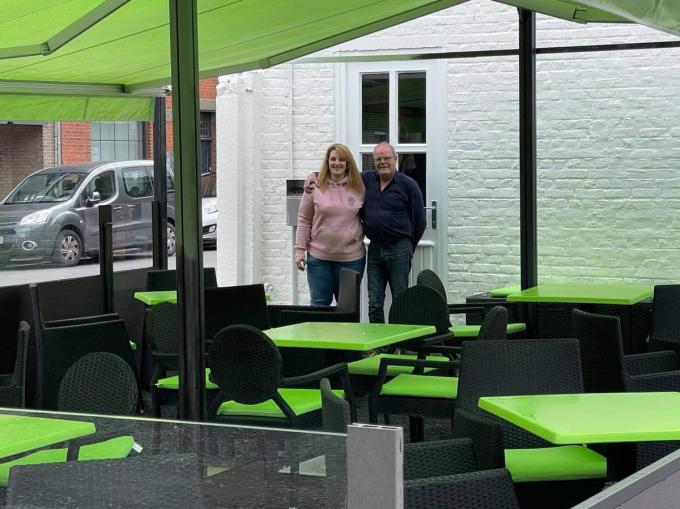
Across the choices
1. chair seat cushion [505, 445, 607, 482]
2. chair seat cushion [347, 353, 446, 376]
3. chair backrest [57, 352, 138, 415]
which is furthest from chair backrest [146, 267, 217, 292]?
chair seat cushion [505, 445, 607, 482]

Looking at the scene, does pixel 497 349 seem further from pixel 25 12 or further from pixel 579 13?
pixel 579 13

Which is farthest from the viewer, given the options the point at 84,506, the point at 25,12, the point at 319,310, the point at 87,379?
the point at 319,310

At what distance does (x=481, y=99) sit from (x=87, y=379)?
6.08 meters

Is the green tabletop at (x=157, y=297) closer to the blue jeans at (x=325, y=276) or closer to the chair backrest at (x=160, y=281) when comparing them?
the chair backrest at (x=160, y=281)

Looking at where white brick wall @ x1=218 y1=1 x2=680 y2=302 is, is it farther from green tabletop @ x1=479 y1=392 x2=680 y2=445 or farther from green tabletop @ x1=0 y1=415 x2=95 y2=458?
green tabletop @ x1=0 y1=415 x2=95 y2=458

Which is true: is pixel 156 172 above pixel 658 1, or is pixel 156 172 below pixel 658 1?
below

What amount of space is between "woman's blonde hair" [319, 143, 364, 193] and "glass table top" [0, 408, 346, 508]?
5.93 metres

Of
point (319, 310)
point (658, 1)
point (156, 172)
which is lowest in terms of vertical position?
point (319, 310)

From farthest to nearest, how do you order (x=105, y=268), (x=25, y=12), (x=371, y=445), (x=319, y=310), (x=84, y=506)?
(x=105, y=268) < (x=319, y=310) < (x=25, y=12) < (x=84, y=506) < (x=371, y=445)

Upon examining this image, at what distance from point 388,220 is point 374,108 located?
2233mm

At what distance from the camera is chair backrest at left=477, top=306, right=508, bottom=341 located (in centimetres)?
→ 542

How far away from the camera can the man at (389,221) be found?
8516mm

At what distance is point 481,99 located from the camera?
9.98 m

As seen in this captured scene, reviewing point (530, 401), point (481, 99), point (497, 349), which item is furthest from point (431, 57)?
point (530, 401)
